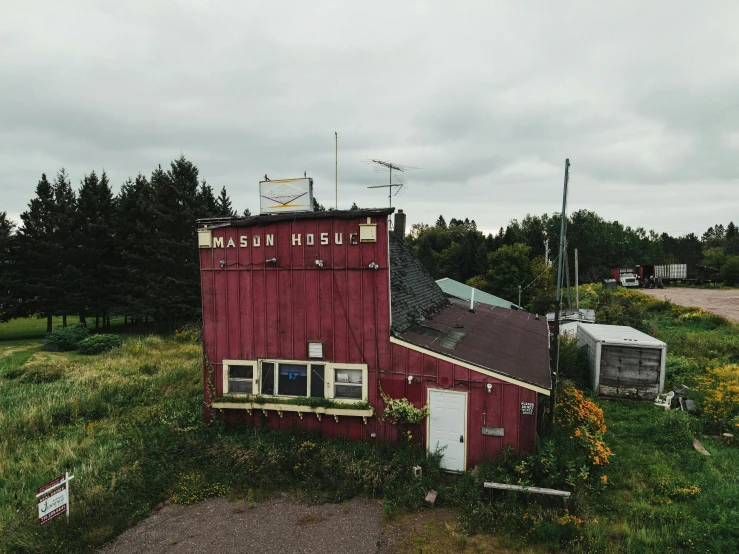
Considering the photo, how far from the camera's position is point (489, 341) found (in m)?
13.5

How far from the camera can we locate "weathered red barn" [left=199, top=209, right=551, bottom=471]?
414 inches

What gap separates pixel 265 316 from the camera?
12.0m

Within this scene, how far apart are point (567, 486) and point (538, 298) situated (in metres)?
40.0

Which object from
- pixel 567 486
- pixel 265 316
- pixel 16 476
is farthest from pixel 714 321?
pixel 16 476

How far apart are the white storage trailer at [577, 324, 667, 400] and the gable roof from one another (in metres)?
6.57

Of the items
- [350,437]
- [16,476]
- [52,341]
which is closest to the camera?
[16,476]

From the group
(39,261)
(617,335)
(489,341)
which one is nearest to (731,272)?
(617,335)

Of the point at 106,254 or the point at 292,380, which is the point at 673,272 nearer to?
the point at 292,380

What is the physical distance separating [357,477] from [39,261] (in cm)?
3551

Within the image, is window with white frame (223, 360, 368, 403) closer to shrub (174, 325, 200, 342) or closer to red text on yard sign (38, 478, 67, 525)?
red text on yard sign (38, 478, 67, 525)

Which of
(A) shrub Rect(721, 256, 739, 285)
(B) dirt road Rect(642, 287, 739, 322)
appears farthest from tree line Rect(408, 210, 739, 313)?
(B) dirt road Rect(642, 287, 739, 322)

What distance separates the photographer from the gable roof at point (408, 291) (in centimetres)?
1264

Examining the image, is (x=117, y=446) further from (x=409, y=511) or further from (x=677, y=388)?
(x=677, y=388)

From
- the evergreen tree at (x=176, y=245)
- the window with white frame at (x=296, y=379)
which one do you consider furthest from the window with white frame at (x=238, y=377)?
the evergreen tree at (x=176, y=245)
